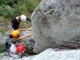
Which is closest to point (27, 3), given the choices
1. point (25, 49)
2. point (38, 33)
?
point (25, 49)

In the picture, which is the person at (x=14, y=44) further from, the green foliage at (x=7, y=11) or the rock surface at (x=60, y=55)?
the green foliage at (x=7, y=11)

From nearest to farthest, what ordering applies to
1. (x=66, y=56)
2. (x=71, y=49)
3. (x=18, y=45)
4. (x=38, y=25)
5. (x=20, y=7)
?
(x=66, y=56)
(x=71, y=49)
(x=38, y=25)
(x=18, y=45)
(x=20, y=7)

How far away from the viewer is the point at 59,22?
8.66 meters

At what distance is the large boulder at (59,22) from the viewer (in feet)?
27.5

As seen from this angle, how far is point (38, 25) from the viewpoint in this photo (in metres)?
9.31

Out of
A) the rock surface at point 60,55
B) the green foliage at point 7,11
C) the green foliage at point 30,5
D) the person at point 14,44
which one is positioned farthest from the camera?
the green foliage at point 30,5

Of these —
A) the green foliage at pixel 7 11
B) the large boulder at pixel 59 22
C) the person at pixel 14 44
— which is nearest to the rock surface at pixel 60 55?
the large boulder at pixel 59 22

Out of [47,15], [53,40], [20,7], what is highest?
[20,7]

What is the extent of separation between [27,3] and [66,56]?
8457mm

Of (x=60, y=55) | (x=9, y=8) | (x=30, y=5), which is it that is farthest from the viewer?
(x=30, y=5)

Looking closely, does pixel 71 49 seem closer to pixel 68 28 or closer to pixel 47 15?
pixel 68 28

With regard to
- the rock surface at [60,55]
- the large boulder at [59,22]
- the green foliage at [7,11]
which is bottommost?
the rock surface at [60,55]

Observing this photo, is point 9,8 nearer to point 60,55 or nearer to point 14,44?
point 14,44

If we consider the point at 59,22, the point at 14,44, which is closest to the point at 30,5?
the point at 14,44
